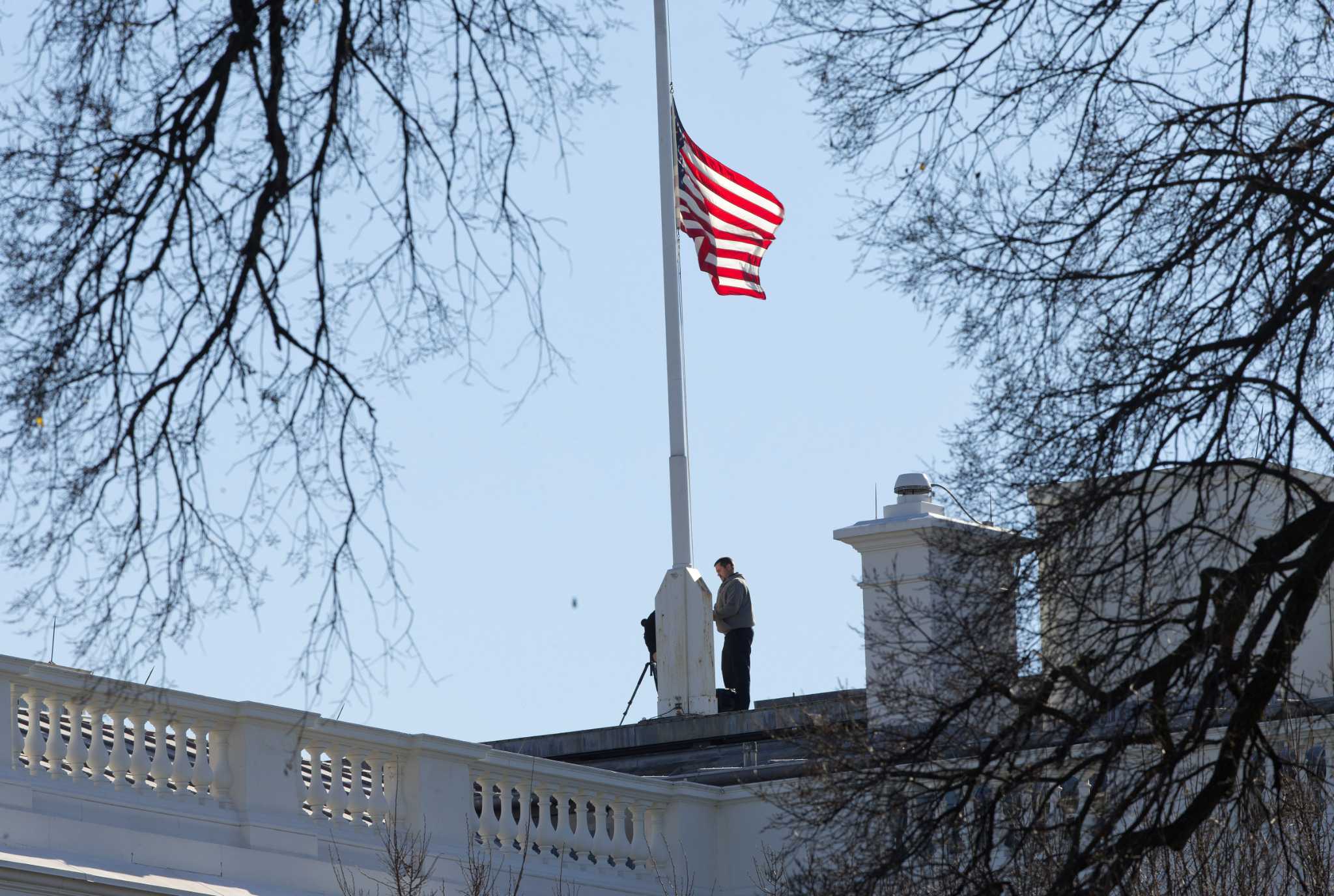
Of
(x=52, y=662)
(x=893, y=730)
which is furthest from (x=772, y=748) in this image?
(x=893, y=730)

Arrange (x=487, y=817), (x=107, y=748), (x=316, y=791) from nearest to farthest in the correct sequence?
1. (x=107, y=748)
2. (x=316, y=791)
3. (x=487, y=817)

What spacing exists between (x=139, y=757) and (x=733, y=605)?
762cm

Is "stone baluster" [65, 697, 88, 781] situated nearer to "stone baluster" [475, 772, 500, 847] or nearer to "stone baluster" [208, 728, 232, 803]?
"stone baluster" [208, 728, 232, 803]

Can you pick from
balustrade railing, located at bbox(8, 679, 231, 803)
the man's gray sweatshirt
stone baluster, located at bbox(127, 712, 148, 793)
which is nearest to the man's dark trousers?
the man's gray sweatshirt

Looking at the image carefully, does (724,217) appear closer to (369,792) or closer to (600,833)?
(600,833)

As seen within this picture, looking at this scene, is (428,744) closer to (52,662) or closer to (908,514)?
(52,662)

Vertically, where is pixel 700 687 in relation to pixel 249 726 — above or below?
above

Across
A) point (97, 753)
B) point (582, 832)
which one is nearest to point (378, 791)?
point (582, 832)

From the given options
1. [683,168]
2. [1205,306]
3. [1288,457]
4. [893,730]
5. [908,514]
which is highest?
[683,168]

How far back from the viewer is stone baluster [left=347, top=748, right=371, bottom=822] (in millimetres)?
15875

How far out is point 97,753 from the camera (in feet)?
46.6

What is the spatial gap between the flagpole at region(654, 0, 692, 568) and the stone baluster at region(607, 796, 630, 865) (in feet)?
17.5

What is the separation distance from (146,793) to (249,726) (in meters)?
0.74

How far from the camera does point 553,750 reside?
20.7m
